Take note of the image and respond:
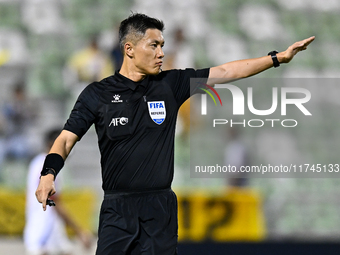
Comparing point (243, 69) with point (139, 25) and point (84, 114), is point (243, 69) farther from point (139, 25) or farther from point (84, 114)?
point (84, 114)

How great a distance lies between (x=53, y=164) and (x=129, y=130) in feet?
1.87

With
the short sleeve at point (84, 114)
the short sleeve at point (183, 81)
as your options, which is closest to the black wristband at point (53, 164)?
the short sleeve at point (84, 114)

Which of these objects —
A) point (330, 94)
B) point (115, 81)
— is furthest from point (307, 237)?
point (115, 81)

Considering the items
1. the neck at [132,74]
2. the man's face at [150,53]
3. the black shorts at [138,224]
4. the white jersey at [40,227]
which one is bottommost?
the white jersey at [40,227]

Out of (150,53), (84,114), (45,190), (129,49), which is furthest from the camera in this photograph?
(129,49)

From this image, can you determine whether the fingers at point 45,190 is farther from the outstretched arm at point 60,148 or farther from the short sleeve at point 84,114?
the short sleeve at point 84,114

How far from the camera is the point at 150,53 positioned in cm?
385

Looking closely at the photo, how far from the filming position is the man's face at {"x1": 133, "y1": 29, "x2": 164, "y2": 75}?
12.6ft

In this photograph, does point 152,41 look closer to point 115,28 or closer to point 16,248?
point 16,248

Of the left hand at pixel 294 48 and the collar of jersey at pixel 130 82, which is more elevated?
the left hand at pixel 294 48

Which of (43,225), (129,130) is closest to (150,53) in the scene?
(129,130)

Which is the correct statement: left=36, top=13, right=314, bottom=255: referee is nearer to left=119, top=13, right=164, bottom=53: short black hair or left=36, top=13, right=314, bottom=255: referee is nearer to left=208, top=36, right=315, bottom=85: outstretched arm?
left=119, top=13, right=164, bottom=53: short black hair

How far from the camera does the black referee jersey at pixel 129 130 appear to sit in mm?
3730

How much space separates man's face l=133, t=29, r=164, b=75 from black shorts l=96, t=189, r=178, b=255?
2.88 ft
